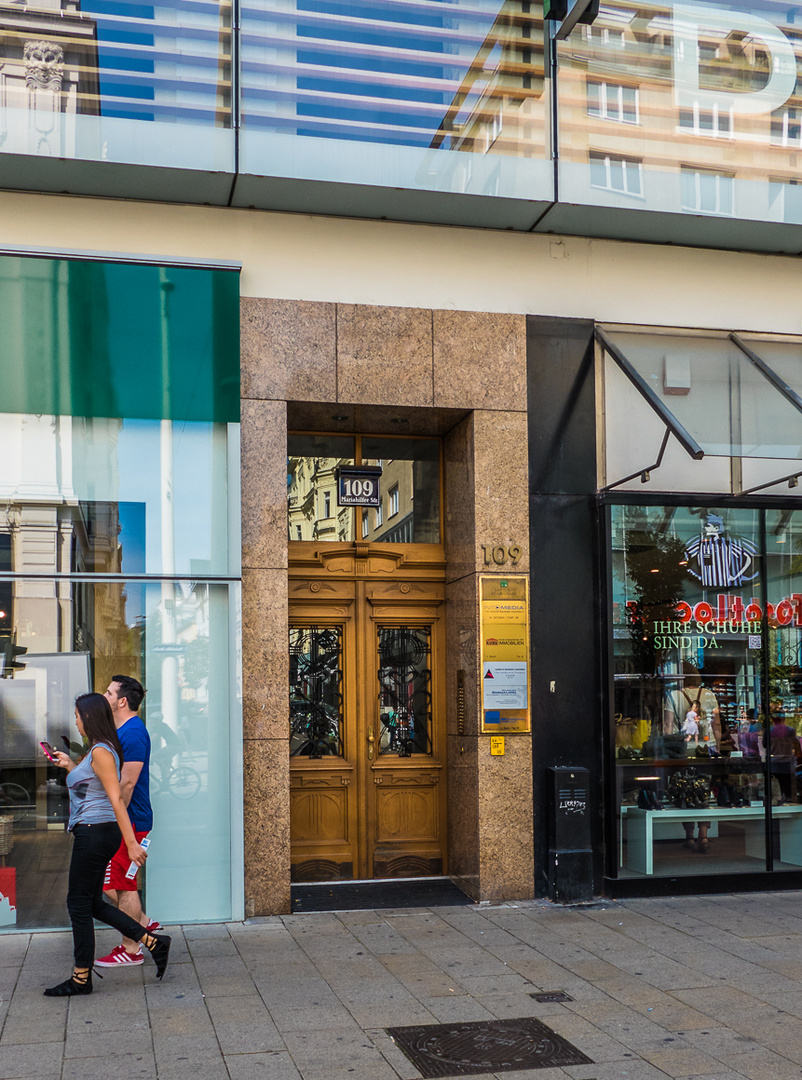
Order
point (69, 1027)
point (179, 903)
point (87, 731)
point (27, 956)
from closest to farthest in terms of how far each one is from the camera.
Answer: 1. point (69, 1027)
2. point (87, 731)
3. point (27, 956)
4. point (179, 903)

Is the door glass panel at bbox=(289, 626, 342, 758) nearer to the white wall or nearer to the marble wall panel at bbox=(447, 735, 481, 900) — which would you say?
the marble wall panel at bbox=(447, 735, 481, 900)

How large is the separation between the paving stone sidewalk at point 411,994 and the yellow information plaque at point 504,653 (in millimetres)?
1524

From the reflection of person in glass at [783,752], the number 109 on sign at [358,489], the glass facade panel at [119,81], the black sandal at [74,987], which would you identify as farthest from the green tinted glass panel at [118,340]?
the reflection of person in glass at [783,752]

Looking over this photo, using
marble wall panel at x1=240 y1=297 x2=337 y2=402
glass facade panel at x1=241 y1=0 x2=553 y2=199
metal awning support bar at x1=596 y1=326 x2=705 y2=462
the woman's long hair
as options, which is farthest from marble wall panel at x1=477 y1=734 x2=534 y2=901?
glass facade panel at x1=241 y1=0 x2=553 y2=199

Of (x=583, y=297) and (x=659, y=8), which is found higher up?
(x=659, y=8)

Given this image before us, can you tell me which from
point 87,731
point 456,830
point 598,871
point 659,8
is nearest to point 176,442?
point 87,731

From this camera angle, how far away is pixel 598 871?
9.02 meters

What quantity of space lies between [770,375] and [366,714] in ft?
15.3

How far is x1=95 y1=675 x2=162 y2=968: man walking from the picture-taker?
22.4 ft

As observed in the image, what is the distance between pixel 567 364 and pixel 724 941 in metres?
4.81

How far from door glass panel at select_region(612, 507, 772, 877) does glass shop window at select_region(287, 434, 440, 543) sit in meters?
1.79

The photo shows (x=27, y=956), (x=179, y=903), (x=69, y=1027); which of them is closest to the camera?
(x=69, y=1027)

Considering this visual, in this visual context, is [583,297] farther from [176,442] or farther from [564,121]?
[176,442]

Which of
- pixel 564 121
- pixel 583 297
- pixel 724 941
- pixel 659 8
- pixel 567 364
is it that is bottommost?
pixel 724 941
